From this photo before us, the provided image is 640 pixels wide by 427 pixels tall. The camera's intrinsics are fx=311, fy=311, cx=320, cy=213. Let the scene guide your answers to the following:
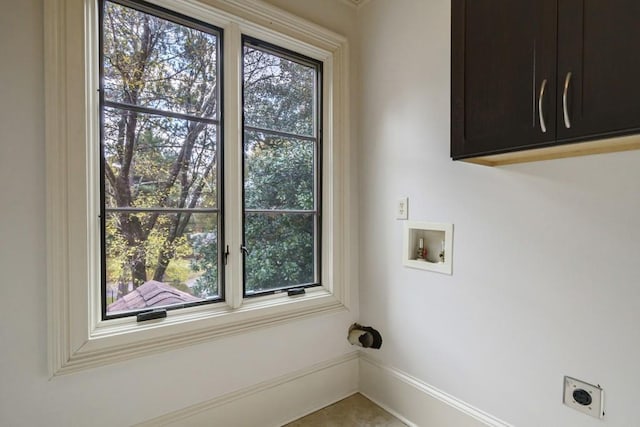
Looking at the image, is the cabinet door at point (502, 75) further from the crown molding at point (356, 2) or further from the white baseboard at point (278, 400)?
the white baseboard at point (278, 400)

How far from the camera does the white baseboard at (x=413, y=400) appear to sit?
1.62m

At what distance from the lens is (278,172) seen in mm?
2020

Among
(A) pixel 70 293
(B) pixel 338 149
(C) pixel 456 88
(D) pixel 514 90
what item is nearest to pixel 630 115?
(D) pixel 514 90

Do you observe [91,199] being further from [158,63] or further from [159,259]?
[158,63]

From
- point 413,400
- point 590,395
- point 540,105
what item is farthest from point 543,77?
point 413,400

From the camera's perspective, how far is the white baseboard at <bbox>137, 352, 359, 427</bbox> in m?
1.62

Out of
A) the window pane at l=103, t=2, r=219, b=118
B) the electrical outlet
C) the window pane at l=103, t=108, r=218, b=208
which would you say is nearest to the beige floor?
the electrical outlet

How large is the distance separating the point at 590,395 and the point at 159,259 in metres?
1.99

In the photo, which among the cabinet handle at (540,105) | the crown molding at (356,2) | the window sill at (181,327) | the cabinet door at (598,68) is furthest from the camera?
the crown molding at (356,2)

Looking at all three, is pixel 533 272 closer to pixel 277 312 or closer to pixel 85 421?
pixel 277 312

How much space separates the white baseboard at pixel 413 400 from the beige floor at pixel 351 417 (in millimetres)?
58

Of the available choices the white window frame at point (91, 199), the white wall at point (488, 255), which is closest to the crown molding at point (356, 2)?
the white wall at point (488, 255)

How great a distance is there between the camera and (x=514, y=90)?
116 centimetres

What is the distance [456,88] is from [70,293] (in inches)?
73.1
